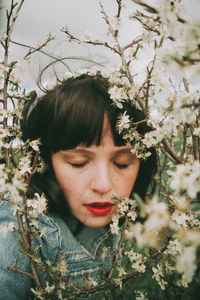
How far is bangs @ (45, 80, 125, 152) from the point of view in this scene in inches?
67.4

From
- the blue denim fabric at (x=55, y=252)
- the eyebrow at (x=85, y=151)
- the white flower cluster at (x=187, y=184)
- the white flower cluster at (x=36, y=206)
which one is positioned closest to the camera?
the white flower cluster at (x=187, y=184)

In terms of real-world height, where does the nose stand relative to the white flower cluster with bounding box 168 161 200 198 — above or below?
below

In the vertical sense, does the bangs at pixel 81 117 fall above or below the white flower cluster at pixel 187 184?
above

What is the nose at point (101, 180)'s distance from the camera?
156cm

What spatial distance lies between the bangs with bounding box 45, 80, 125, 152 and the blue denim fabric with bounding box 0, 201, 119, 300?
1.85 ft

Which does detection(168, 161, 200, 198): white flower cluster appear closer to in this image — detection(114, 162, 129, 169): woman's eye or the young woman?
the young woman

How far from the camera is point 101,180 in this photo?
5.10 ft


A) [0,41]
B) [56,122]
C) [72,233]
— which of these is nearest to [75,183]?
[56,122]

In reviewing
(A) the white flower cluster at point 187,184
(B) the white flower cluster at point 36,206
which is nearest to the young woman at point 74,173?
(B) the white flower cluster at point 36,206

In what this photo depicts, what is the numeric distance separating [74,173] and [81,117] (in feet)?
1.27

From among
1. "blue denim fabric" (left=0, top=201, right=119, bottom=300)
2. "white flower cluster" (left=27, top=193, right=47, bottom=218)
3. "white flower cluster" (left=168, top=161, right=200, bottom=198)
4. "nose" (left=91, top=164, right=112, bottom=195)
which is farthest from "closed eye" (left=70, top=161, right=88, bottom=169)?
"white flower cluster" (left=168, top=161, right=200, bottom=198)

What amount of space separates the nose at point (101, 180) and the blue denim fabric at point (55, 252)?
42 cm

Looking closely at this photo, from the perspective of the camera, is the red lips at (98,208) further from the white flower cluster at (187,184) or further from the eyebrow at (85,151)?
the white flower cluster at (187,184)

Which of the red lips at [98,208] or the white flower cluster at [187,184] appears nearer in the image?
the white flower cluster at [187,184]
